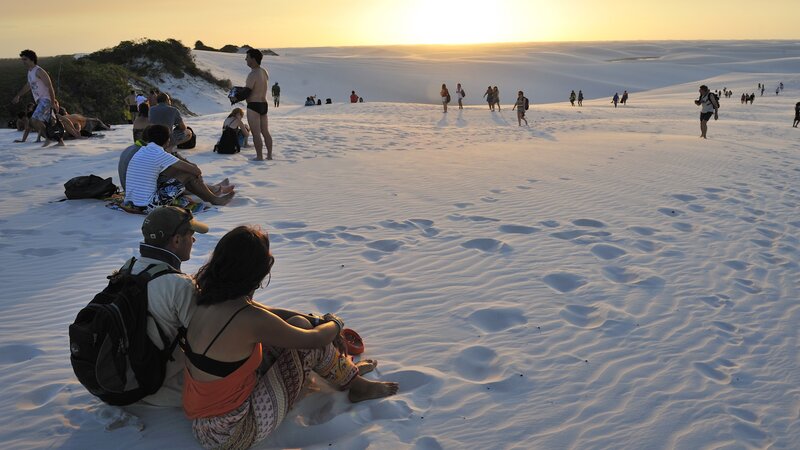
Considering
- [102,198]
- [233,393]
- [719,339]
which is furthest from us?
[102,198]

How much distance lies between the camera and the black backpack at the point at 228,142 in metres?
11.3

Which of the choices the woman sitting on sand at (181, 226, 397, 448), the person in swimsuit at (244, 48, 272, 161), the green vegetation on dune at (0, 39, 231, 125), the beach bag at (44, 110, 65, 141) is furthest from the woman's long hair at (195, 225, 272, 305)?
the green vegetation on dune at (0, 39, 231, 125)

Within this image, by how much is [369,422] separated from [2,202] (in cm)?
657

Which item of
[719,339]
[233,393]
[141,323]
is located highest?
[141,323]

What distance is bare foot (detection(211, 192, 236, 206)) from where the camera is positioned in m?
7.29

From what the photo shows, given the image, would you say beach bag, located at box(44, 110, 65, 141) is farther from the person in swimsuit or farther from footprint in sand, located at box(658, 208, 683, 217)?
footprint in sand, located at box(658, 208, 683, 217)

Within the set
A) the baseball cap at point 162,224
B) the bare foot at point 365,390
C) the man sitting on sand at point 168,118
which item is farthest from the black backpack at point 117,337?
the man sitting on sand at point 168,118

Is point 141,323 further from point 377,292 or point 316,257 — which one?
point 316,257

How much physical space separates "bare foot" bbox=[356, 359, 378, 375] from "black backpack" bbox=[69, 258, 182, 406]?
112 cm

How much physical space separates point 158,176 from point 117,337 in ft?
14.3

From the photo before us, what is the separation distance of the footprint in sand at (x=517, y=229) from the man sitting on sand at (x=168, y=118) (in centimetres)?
568

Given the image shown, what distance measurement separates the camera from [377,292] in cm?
488

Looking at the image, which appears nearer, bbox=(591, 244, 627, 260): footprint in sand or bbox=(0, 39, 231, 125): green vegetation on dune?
bbox=(591, 244, 627, 260): footprint in sand

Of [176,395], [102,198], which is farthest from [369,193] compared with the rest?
[176,395]
